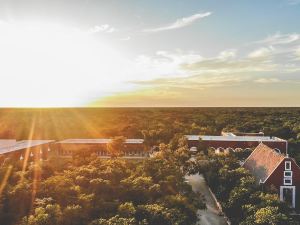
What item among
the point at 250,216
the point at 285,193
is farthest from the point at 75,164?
the point at 285,193

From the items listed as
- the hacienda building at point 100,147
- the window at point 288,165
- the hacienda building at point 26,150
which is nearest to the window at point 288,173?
the window at point 288,165

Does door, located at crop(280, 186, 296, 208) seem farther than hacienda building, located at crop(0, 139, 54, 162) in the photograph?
No

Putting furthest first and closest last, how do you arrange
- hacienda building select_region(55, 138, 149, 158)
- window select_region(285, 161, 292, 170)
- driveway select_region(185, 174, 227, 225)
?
hacienda building select_region(55, 138, 149, 158)
window select_region(285, 161, 292, 170)
driveway select_region(185, 174, 227, 225)

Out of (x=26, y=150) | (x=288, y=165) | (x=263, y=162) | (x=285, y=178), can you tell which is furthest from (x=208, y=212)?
(x=26, y=150)

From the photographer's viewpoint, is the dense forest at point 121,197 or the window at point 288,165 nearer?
the dense forest at point 121,197

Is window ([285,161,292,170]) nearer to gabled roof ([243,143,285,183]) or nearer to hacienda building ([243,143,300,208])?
hacienda building ([243,143,300,208])

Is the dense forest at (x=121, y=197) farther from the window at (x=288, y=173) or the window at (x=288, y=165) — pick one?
the window at (x=288, y=165)

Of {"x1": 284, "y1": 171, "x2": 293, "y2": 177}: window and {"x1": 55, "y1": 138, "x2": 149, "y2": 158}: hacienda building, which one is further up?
{"x1": 284, "y1": 171, "x2": 293, "y2": 177}: window

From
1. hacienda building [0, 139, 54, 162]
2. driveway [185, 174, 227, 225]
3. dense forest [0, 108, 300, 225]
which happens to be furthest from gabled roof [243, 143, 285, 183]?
hacienda building [0, 139, 54, 162]

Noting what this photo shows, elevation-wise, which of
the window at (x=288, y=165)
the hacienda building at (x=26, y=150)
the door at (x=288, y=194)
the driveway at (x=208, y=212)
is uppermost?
the window at (x=288, y=165)

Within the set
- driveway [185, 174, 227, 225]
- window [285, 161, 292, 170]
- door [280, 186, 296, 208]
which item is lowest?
driveway [185, 174, 227, 225]
